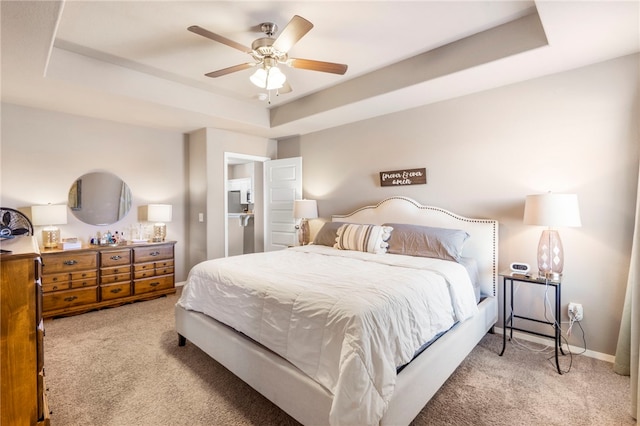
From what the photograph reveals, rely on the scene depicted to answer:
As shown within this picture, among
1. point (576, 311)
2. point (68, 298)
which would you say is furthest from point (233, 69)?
point (576, 311)

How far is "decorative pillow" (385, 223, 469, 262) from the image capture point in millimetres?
2741

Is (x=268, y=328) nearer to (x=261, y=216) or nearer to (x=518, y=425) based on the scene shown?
(x=518, y=425)

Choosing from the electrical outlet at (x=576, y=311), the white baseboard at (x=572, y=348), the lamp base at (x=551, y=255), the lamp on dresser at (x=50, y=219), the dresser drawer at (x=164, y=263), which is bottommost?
the white baseboard at (x=572, y=348)

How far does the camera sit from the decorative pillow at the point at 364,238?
314 cm

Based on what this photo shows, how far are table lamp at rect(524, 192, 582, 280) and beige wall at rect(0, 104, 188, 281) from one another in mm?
4528

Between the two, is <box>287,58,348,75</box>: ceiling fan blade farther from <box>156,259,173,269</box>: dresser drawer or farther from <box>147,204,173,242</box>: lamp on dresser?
<box>156,259,173,269</box>: dresser drawer

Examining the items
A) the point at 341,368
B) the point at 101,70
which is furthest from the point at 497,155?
the point at 101,70

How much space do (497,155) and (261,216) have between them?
364 centimetres

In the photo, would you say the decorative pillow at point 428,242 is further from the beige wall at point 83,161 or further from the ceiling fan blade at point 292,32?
the beige wall at point 83,161

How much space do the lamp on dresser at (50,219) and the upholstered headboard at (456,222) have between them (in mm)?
3511

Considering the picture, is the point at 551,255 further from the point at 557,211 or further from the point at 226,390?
the point at 226,390

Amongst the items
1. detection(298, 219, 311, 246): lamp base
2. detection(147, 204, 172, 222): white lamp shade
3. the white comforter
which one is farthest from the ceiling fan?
detection(147, 204, 172, 222): white lamp shade

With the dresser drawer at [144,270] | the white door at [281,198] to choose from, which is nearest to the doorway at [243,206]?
the white door at [281,198]

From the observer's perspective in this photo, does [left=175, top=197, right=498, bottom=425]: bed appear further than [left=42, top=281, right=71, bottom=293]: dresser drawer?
No
